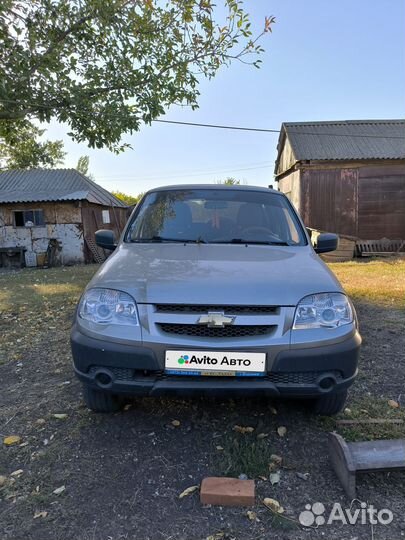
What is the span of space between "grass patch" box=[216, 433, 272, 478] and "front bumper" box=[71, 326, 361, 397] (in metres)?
0.41

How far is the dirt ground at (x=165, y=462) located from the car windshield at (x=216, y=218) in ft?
4.27

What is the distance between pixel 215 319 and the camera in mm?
2041

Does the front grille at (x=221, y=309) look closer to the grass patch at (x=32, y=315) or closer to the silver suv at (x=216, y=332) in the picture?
the silver suv at (x=216, y=332)

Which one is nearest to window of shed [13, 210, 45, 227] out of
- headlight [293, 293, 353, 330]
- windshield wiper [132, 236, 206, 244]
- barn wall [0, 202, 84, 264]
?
barn wall [0, 202, 84, 264]

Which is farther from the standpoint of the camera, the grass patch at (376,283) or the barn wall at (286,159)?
the barn wall at (286,159)

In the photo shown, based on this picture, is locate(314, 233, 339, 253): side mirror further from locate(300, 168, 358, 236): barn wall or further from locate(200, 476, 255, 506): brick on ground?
locate(300, 168, 358, 236): barn wall

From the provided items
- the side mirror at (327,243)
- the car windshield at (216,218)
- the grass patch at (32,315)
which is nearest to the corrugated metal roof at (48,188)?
the grass patch at (32,315)

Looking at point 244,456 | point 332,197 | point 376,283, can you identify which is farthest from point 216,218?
point 332,197

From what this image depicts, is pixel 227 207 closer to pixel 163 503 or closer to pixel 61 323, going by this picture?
pixel 163 503

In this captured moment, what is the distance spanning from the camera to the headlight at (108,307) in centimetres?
214

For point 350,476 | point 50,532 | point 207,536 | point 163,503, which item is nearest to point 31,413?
point 50,532

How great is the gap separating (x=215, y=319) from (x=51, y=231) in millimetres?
16242

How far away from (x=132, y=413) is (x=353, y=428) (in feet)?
4.91

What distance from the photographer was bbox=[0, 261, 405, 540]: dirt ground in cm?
170
